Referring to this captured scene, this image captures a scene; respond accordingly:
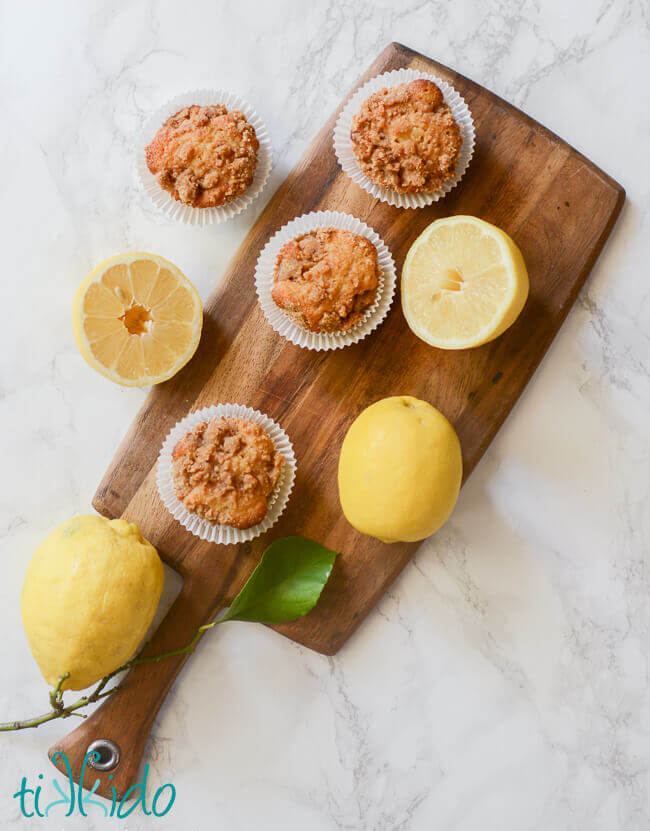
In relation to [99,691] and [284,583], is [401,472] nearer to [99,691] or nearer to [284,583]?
[284,583]

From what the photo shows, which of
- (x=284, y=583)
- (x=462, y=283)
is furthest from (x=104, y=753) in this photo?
(x=462, y=283)

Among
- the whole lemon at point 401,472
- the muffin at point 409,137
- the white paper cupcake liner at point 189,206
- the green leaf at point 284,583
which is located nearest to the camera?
the whole lemon at point 401,472

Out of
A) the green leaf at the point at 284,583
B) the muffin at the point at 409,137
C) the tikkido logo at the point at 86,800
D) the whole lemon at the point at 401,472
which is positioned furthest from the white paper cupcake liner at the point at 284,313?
the tikkido logo at the point at 86,800

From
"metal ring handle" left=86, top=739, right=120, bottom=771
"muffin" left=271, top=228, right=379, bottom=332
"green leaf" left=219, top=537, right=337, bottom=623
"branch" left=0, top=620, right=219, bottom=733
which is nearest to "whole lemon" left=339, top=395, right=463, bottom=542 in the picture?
"green leaf" left=219, top=537, right=337, bottom=623

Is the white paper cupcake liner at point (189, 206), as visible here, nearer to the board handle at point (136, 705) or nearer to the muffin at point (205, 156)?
the muffin at point (205, 156)

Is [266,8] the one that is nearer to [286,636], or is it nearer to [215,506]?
[215,506]

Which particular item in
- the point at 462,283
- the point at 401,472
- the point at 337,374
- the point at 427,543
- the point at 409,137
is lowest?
the point at 427,543

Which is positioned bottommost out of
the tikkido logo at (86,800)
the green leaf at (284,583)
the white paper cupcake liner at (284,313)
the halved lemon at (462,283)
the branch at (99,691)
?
the tikkido logo at (86,800)
